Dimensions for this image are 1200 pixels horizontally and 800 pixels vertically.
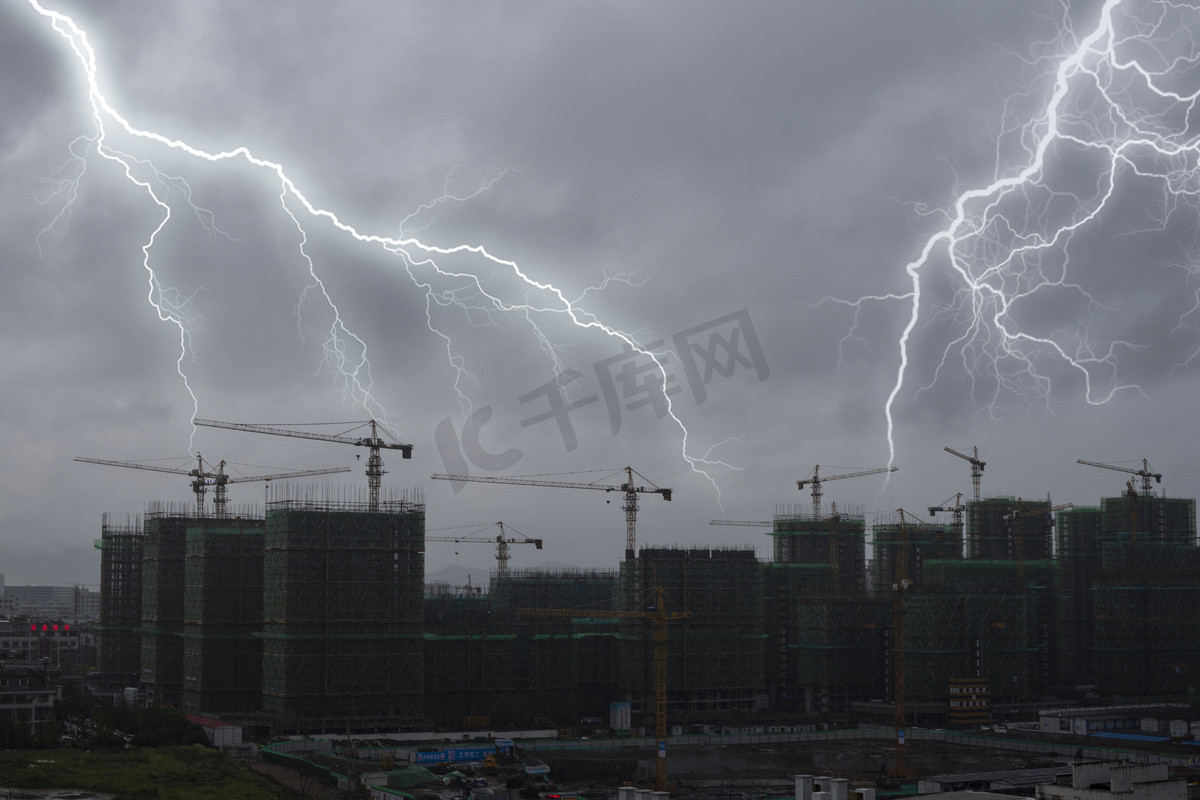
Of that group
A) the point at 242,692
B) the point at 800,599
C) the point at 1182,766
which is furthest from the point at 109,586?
the point at 1182,766

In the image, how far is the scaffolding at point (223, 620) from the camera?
368ft

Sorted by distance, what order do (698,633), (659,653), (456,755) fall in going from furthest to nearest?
(698,633) < (659,653) < (456,755)

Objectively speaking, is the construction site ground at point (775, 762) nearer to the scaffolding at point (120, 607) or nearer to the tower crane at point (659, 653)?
the tower crane at point (659, 653)

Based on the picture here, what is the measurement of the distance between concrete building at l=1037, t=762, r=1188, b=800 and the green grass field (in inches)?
1760

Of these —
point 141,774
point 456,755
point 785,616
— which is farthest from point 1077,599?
point 141,774

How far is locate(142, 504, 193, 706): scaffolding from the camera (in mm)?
121438

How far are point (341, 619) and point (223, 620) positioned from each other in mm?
18861

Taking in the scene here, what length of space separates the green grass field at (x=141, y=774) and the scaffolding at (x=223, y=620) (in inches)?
1089

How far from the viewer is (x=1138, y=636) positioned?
132750mm

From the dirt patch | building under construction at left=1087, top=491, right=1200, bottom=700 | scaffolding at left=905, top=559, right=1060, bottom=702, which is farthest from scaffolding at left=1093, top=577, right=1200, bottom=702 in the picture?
the dirt patch

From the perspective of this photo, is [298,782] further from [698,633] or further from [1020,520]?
[1020,520]

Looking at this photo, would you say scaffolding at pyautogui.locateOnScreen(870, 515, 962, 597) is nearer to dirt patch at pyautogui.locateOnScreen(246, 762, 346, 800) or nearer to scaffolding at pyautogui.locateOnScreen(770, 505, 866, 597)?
scaffolding at pyautogui.locateOnScreen(770, 505, 866, 597)

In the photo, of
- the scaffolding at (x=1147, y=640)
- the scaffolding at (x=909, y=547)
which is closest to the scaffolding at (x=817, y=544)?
the scaffolding at (x=909, y=547)

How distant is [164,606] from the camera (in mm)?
123500
